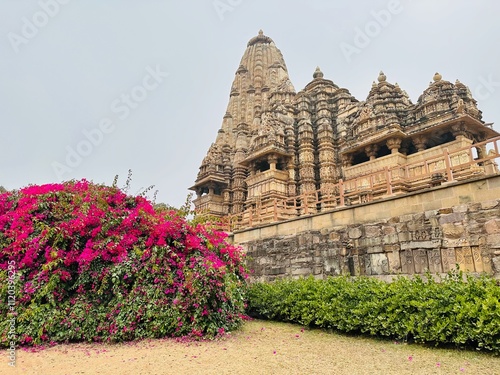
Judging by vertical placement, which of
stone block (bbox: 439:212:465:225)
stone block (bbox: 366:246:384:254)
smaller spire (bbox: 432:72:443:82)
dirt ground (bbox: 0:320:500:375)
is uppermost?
smaller spire (bbox: 432:72:443:82)

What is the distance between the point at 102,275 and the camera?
19.8 ft

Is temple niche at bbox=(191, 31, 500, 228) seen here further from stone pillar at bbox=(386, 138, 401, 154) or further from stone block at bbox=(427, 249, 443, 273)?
stone block at bbox=(427, 249, 443, 273)

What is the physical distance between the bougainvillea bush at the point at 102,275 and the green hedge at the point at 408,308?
161 centimetres

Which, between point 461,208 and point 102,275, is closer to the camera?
point 102,275

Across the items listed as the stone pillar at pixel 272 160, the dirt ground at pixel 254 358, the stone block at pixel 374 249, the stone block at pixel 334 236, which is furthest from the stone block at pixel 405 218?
the stone pillar at pixel 272 160

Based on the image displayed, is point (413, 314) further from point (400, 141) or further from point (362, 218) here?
point (400, 141)

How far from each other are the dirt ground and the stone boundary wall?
10.8 feet

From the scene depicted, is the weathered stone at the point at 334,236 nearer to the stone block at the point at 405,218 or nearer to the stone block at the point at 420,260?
the stone block at the point at 405,218

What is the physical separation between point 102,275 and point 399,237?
23.1 feet

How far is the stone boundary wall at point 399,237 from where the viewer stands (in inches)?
287

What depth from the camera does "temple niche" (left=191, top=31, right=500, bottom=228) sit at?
1335cm

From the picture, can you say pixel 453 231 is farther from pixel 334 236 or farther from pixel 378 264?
pixel 334 236

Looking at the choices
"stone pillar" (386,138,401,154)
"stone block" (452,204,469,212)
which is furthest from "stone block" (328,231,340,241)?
"stone pillar" (386,138,401,154)

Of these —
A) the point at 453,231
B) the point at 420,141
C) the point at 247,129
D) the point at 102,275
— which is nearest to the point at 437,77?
the point at 420,141
